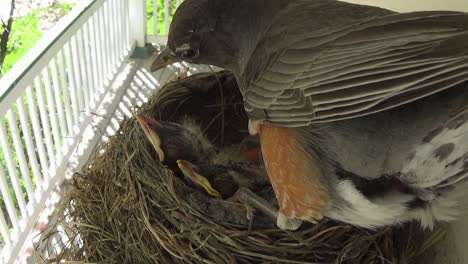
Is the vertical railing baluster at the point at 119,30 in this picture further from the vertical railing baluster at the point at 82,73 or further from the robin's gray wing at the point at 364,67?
the robin's gray wing at the point at 364,67

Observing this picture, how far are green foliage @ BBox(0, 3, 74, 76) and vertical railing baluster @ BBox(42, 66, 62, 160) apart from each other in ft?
0.52

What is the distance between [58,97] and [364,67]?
140cm

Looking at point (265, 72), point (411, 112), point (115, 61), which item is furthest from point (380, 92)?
point (115, 61)

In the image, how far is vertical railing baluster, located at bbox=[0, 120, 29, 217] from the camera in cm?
151

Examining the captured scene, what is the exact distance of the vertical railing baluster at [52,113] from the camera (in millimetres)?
1836

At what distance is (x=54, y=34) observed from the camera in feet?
6.01

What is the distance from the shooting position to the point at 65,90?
203 centimetres

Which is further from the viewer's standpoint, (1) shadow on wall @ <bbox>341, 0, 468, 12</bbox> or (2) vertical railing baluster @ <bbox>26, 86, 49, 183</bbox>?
(2) vertical railing baluster @ <bbox>26, 86, 49, 183</bbox>

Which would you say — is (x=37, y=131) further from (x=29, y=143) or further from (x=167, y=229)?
(x=167, y=229)

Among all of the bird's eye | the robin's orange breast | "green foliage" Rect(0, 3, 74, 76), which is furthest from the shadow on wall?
"green foliage" Rect(0, 3, 74, 76)

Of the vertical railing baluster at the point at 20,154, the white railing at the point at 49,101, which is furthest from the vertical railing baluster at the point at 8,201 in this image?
the vertical railing baluster at the point at 20,154

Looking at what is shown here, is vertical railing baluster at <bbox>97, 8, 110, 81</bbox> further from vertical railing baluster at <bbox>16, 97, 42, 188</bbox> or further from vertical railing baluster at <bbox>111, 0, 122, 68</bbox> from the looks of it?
vertical railing baluster at <bbox>16, 97, 42, 188</bbox>

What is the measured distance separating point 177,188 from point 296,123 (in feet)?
1.43

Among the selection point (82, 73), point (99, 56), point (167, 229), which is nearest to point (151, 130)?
point (167, 229)
